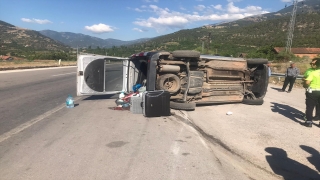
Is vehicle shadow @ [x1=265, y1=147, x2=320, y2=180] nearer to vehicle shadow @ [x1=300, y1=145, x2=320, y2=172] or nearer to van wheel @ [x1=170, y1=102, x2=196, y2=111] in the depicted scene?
vehicle shadow @ [x1=300, y1=145, x2=320, y2=172]

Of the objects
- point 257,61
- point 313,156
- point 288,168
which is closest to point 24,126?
point 288,168

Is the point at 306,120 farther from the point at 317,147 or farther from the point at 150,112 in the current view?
the point at 150,112

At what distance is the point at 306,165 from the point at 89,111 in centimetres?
564

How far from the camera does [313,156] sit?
485 cm

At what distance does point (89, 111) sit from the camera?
7918mm

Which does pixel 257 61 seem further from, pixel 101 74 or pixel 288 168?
pixel 288 168

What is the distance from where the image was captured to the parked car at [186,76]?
8281 millimetres

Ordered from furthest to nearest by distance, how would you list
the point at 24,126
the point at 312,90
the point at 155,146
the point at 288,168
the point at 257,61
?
the point at 257,61 → the point at 312,90 → the point at 24,126 → the point at 155,146 → the point at 288,168

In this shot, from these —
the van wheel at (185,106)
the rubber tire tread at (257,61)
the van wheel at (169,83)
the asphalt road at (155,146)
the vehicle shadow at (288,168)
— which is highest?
the rubber tire tread at (257,61)

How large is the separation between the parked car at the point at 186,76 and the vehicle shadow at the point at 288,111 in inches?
26.8

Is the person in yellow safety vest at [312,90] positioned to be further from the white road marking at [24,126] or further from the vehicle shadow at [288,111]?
the white road marking at [24,126]

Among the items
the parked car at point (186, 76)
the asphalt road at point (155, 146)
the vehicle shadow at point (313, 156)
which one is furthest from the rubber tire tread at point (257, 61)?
the vehicle shadow at point (313, 156)

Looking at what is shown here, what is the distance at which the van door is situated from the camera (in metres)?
8.66

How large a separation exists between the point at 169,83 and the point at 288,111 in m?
3.99
